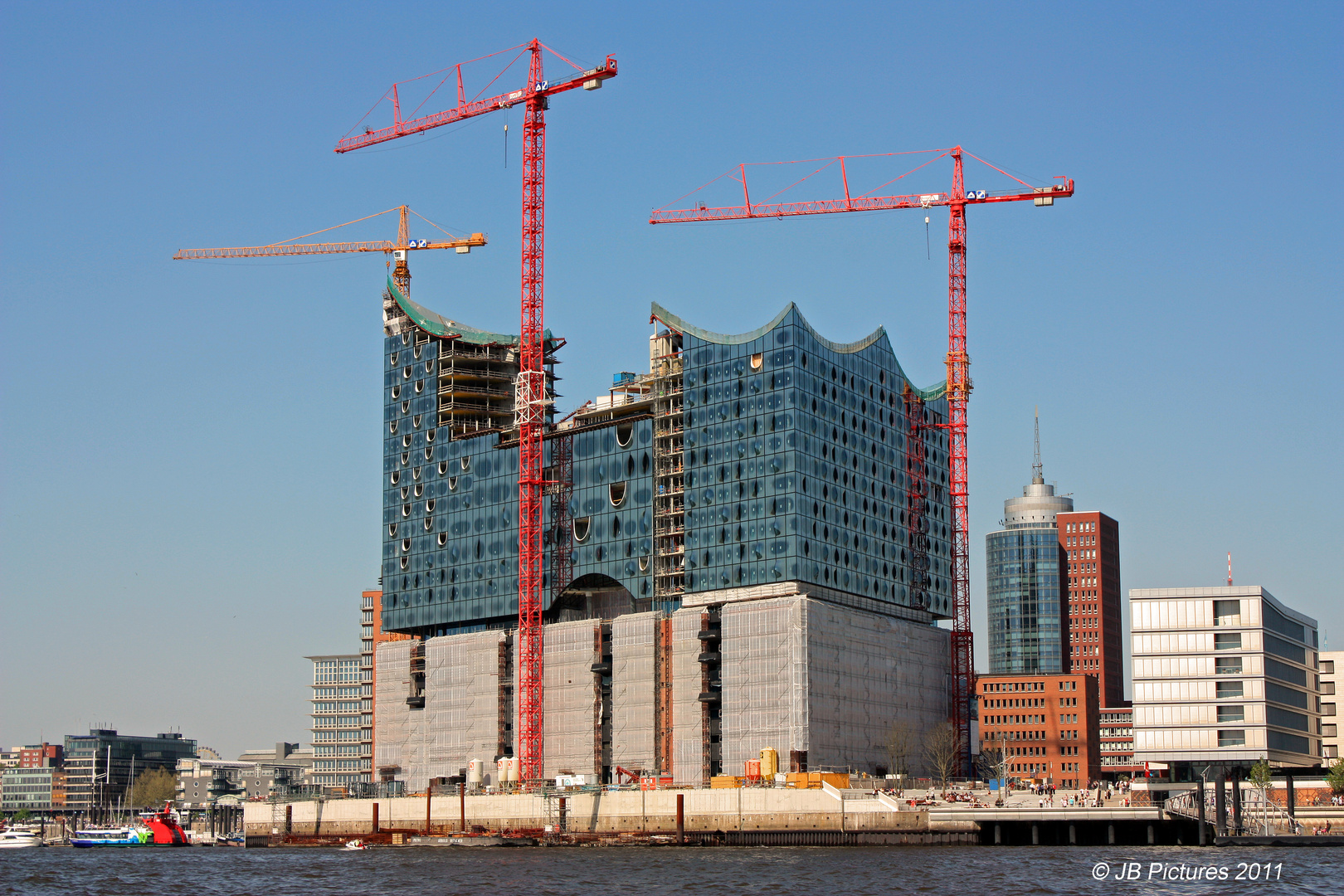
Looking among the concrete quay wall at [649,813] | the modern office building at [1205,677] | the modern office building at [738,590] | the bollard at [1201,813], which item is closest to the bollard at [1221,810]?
the bollard at [1201,813]

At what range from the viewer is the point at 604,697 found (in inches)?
7702

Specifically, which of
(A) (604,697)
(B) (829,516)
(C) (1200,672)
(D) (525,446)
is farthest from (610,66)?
(C) (1200,672)

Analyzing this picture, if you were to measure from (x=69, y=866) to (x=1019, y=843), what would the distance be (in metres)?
86.0

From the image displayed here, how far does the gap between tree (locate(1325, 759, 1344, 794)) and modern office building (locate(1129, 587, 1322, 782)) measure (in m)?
37.1

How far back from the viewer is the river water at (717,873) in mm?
97500

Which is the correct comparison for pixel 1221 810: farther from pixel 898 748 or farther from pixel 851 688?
pixel 898 748

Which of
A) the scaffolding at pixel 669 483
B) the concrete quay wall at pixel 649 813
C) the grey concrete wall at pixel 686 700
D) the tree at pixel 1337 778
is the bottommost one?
the concrete quay wall at pixel 649 813

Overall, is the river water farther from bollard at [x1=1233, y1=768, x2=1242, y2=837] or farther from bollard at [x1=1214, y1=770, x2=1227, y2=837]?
bollard at [x1=1233, y1=768, x2=1242, y2=837]

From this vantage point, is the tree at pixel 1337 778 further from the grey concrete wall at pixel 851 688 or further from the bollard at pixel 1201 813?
the bollard at pixel 1201 813

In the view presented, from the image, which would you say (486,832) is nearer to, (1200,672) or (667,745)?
(667,745)

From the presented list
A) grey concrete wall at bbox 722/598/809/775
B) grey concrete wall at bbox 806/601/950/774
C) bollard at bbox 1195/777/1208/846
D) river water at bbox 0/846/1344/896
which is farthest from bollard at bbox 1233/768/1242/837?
grey concrete wall at bbox 806/601/950/774

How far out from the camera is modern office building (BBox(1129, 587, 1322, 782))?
136 meters

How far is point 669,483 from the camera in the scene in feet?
648

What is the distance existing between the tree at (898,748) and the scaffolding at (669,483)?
3036cm
